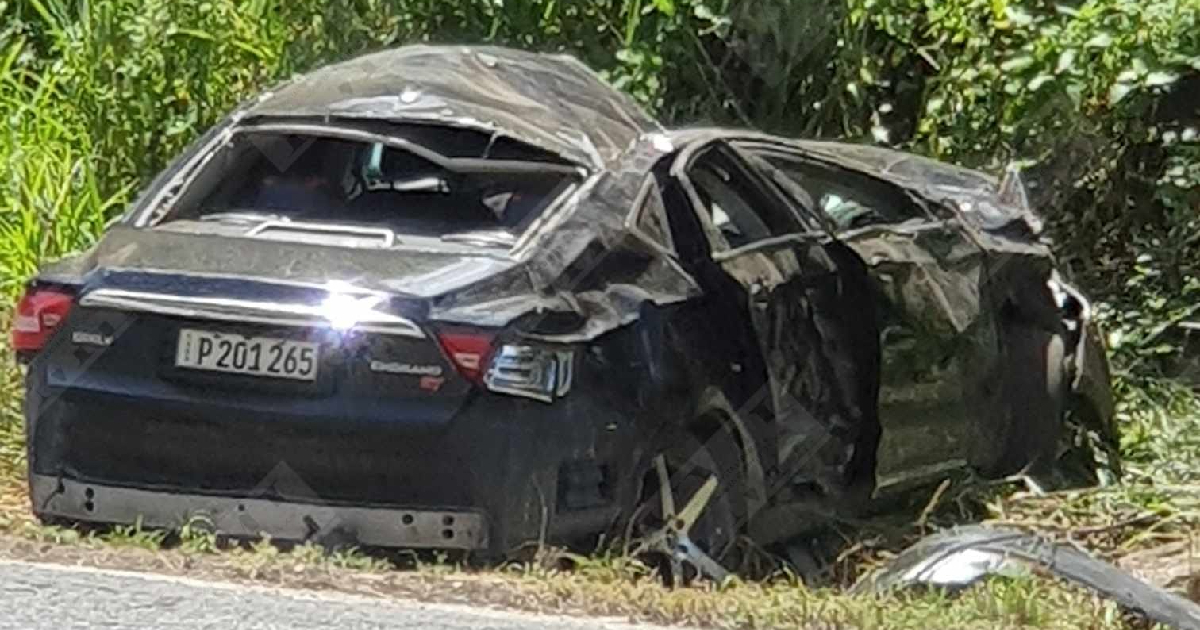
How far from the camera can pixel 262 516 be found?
20.3 feet

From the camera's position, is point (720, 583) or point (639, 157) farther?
point (639, 157)

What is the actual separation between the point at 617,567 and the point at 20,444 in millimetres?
2613

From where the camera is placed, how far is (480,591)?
567cm

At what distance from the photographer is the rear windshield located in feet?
21.9

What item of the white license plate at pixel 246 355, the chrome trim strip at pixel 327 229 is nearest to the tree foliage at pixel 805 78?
the chrome trim strip at pixel 327 229

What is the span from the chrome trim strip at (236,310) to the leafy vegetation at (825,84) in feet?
12.7

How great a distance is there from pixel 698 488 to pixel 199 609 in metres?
1.90

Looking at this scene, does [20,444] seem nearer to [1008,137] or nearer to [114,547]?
[114,547]

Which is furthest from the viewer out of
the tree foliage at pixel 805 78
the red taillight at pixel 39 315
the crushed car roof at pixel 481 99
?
the tree foliage at pixel 805 78

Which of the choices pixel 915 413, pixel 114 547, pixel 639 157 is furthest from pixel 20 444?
pixel 915 413

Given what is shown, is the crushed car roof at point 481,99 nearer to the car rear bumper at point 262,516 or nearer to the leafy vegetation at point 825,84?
the car rear bumper at point 262,516

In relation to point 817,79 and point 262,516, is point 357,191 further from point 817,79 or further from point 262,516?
point 817,79

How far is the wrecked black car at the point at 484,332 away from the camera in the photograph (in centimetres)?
607

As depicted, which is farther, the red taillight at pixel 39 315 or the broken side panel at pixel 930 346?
the broken side panel at pixel 930 346
